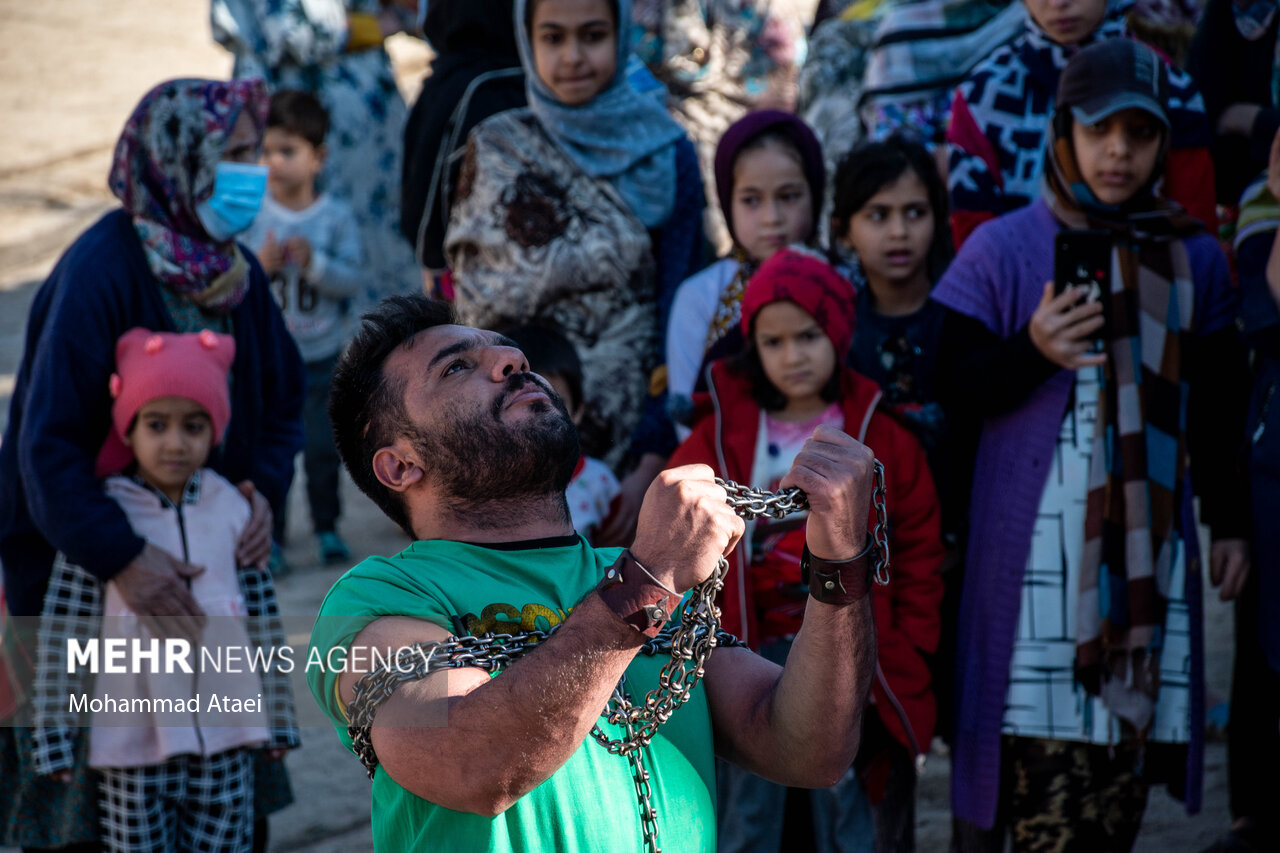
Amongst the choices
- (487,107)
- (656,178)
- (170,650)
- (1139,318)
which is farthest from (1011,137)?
(170,650)

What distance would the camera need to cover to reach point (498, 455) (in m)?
2.14

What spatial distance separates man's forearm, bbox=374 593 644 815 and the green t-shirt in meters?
0.12

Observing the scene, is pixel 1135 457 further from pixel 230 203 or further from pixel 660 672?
pixel 230 203

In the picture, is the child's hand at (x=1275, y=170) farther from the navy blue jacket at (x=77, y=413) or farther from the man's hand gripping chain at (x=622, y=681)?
the navy blue jacket at (x=77, y=413)

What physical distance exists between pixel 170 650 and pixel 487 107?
222 centimetres

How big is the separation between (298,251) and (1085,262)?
413 centimetres

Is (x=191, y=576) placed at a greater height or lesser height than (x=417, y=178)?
lesser

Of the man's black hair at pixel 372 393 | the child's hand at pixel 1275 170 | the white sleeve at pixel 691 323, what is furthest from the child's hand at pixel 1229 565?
the man's black hair at pixel 372 393

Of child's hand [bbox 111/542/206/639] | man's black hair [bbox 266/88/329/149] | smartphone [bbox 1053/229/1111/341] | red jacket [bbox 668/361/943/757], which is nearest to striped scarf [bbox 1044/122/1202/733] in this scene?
smartphone [bbox 1053/229/1111/341]

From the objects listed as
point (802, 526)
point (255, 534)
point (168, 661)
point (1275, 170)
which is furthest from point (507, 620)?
point (1275, 170)

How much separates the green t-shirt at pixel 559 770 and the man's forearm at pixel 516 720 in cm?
12

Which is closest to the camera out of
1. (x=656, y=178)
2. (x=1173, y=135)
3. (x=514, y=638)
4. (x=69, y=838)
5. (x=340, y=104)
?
(x=514, y=638)

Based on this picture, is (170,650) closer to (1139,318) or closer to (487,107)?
(487,107)

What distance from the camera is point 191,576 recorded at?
3.44m
